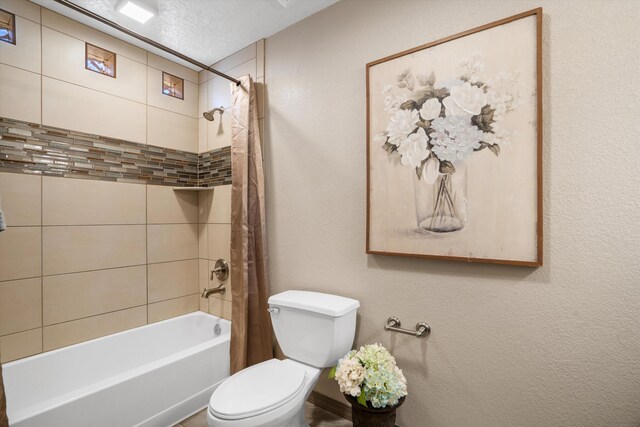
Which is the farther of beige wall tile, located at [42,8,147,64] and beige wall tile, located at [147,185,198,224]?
beige wall tile, located at [147,185,198,224]

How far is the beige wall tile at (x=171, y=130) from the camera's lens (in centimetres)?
237

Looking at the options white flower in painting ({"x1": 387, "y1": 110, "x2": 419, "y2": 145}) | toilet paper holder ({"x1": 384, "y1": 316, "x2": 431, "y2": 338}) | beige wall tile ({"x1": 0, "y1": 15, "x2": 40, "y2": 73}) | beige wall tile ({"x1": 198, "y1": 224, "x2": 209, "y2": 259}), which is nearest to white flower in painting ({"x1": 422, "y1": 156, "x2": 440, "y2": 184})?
white flower in painting ({"x1": 387, "y1": 110, "x2": 419, "y2": 145})

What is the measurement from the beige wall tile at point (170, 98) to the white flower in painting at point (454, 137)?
2.12 meters

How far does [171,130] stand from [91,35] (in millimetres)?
761

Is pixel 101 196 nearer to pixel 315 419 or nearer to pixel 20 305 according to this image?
pixel 20 305

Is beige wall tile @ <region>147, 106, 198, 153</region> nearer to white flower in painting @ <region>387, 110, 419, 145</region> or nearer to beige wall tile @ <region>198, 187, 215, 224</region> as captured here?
beige wall tile @ <region>198, 187, 215, 224</region>

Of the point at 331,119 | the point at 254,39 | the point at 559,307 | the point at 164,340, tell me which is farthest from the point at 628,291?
the point at 164,340

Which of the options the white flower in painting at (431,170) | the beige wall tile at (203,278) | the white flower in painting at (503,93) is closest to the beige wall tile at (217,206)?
the beige wall tile at (203,278)

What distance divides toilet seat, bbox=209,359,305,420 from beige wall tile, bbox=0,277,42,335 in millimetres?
1326

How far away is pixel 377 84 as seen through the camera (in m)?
1.60

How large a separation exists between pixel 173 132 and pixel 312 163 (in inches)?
54.1

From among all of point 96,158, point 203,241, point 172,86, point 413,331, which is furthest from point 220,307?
point 172,86

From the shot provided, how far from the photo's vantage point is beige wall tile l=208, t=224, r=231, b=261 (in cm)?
242

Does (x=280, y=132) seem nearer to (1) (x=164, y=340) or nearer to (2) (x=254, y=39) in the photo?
(2) (x=254, y=39)
